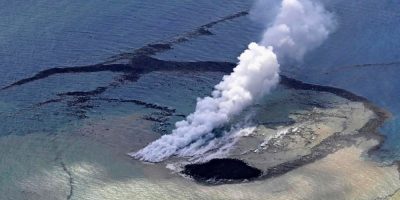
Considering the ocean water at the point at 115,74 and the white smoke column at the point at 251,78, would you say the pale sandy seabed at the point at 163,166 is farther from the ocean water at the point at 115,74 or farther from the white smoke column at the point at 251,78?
the white smoke column at the point at 251,78

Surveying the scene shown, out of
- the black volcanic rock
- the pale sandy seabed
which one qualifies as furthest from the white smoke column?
the pale sandy seabed

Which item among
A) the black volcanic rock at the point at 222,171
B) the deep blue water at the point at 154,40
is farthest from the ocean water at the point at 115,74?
the black volcanic rock at the point at 222,171

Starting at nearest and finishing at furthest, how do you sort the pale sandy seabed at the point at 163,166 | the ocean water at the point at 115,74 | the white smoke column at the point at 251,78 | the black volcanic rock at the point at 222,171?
the pale sandy seabed at the point at 163,166, the black volcanic rock at the point at 222,171, the ocean water at the point at 115,74, the white smoke column at the point at 251,78

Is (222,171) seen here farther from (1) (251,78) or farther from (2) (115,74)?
(2) (115,74)

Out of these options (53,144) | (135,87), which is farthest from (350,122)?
(53,144)

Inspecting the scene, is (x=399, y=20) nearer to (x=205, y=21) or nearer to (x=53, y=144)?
(x=205, y=21)

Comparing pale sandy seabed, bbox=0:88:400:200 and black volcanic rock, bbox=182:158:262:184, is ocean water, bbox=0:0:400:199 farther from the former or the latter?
black volcanic rock, bbox=182:158:262:184
